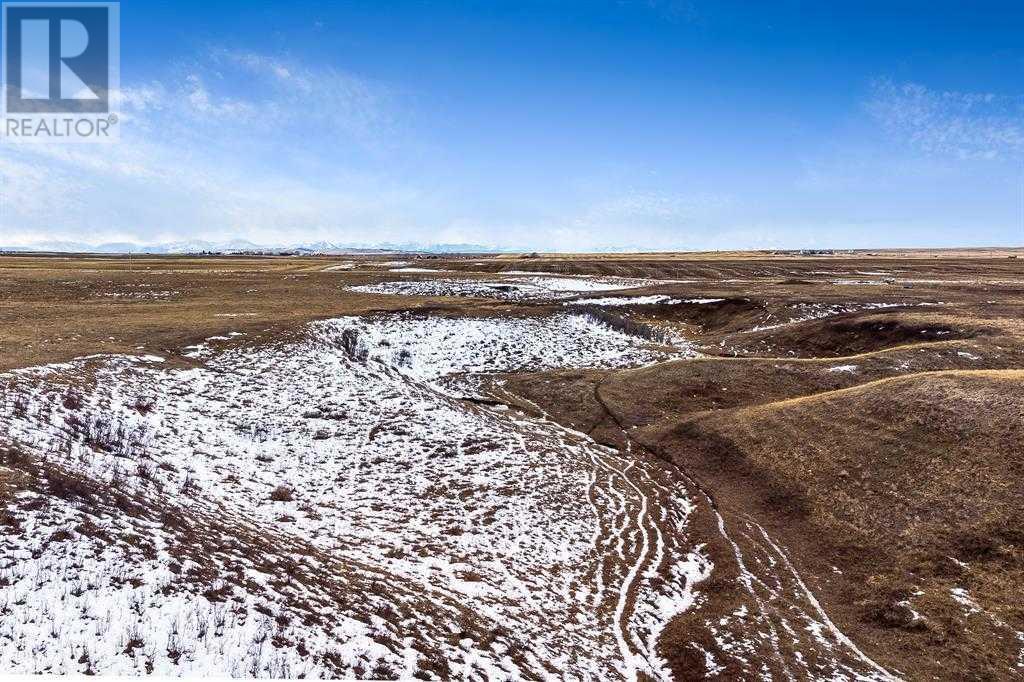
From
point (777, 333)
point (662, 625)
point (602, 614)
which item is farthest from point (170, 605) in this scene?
point (777, 333)

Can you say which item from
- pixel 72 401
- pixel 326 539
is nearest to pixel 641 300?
pixel 326 539

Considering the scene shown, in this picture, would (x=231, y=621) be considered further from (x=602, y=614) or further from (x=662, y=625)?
(x=662, y=625)

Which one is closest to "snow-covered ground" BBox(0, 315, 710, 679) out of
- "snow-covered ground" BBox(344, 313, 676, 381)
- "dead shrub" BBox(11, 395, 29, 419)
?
"dead shrub" BBox(11, 395, 29, 419)

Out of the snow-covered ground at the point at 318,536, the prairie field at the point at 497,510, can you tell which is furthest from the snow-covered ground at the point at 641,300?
the snow-covered ground at the point at 318,536

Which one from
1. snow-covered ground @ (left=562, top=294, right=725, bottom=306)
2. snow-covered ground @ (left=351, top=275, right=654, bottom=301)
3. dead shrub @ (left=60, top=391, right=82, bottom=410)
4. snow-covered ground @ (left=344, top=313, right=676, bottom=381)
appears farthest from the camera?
snow-covered ground @ (left=351, top=275, right=654, bottom=301)

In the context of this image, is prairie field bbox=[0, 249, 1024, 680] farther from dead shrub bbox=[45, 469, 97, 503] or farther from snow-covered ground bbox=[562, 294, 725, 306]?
snow-covered ground bbox=[562, 294, 725, 306]

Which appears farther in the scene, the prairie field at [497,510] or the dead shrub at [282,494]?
the dead shrub at [282,494]

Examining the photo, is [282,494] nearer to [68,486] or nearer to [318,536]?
[318,536]

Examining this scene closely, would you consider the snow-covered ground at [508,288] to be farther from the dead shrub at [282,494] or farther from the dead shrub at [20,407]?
the dead shrub at [20,407]
